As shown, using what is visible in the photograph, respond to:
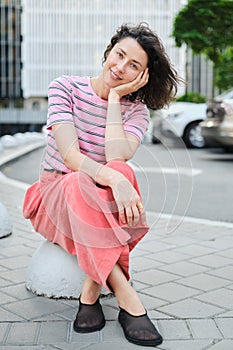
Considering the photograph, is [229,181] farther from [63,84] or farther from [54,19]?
[54,19]

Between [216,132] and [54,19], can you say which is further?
[54,19]

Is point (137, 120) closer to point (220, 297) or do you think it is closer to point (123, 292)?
point (123, 292)

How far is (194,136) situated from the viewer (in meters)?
14.2

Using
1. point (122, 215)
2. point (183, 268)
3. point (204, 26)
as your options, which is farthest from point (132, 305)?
point (204, 26)

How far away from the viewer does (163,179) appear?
3568 millimetres

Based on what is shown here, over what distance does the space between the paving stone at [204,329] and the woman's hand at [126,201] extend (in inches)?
22.6

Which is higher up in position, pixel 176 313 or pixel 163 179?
pixel 163 179

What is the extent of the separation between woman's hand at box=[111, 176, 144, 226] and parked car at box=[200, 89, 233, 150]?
8.16 m

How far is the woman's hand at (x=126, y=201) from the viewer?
2777 millimetres

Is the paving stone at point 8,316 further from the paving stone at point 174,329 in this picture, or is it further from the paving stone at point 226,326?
the paving stone at point 226,326

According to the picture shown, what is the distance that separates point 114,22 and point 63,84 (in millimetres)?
64465

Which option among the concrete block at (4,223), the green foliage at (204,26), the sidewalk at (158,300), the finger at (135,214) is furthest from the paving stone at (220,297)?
the green foliage at (204,26)

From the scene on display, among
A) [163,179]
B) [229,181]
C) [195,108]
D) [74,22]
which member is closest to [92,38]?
[74,22]

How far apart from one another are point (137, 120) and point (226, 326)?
1171 millimetres
